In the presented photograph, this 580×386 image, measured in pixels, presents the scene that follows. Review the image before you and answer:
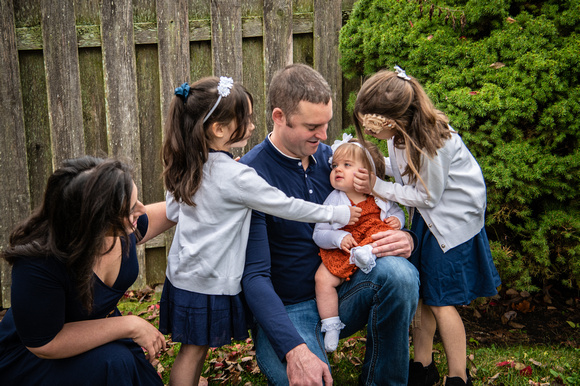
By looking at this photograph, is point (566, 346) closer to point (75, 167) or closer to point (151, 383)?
point (151, 383)

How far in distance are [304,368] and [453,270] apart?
1.17 meters

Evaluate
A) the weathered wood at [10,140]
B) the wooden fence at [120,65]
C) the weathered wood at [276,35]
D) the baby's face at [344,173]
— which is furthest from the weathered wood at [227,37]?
the baby's face at [344,173]

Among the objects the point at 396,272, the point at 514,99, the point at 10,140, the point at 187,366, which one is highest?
the point at 514,99

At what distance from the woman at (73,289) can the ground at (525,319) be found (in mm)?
2581

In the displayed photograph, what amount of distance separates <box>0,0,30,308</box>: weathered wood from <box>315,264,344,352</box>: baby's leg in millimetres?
2766

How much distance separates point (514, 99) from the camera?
11.3ft

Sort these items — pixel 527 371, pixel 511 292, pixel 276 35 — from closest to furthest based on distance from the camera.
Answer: pixel 527 371, pixel 511 292, pixel 276 35

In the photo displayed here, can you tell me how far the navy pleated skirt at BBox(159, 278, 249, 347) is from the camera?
104 inches

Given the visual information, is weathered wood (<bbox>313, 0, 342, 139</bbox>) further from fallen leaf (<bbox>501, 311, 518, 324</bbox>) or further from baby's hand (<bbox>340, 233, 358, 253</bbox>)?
fallen leaf (<bbox>501, 311, 518, 324</bbox>)

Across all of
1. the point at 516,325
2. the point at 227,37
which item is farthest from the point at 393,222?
the point at 227,37

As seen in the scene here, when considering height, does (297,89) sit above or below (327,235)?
above

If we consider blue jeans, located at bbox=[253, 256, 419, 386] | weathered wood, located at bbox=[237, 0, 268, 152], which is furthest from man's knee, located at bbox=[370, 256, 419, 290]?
weathered wood, located at bbox=[237, 0, 268, 152]

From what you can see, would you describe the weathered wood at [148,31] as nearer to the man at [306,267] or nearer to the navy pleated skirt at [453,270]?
the man at [306,267]

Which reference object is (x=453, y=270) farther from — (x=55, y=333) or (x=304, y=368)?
(x=55, y=333)
